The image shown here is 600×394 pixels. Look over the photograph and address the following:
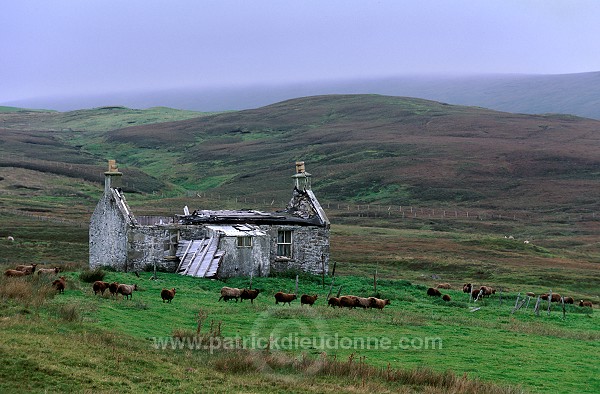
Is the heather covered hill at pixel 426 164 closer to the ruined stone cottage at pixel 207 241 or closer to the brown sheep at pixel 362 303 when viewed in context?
the ruined stone cottage at pixel 207 241

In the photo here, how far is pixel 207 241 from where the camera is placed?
42.4 metres

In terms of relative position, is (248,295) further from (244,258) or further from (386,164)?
(386,164)

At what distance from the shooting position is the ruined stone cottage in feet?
135

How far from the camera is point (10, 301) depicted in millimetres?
22875

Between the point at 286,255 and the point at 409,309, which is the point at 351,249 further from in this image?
the point at 409,309

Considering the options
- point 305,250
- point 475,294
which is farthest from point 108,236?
point 475,294

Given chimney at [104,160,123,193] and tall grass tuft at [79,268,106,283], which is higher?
chimney at [104,160,123,193]

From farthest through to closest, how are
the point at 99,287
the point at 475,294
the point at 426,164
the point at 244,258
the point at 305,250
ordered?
the point at 426,164 → the point at 305,250 → the point at 475,294 → the point at 244,258 → the point at 99,287

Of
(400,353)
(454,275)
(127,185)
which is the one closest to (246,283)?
(400,353)

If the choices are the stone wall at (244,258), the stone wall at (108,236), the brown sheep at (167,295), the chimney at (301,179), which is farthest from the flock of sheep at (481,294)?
the stone wall at (108,236)

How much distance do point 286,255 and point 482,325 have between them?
640 inches

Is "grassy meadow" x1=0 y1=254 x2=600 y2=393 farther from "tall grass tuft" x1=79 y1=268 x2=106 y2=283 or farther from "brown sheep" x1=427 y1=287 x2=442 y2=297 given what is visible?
"brown sheep" x1=427 y1=287 x2=442 y2=297

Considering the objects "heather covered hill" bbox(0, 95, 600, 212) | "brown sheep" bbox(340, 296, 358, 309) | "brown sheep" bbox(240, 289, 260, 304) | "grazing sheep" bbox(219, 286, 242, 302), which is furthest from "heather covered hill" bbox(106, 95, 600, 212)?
"grazing sheep" bbox(219, 286, 242, 302)

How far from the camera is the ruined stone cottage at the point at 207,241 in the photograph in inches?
1619
